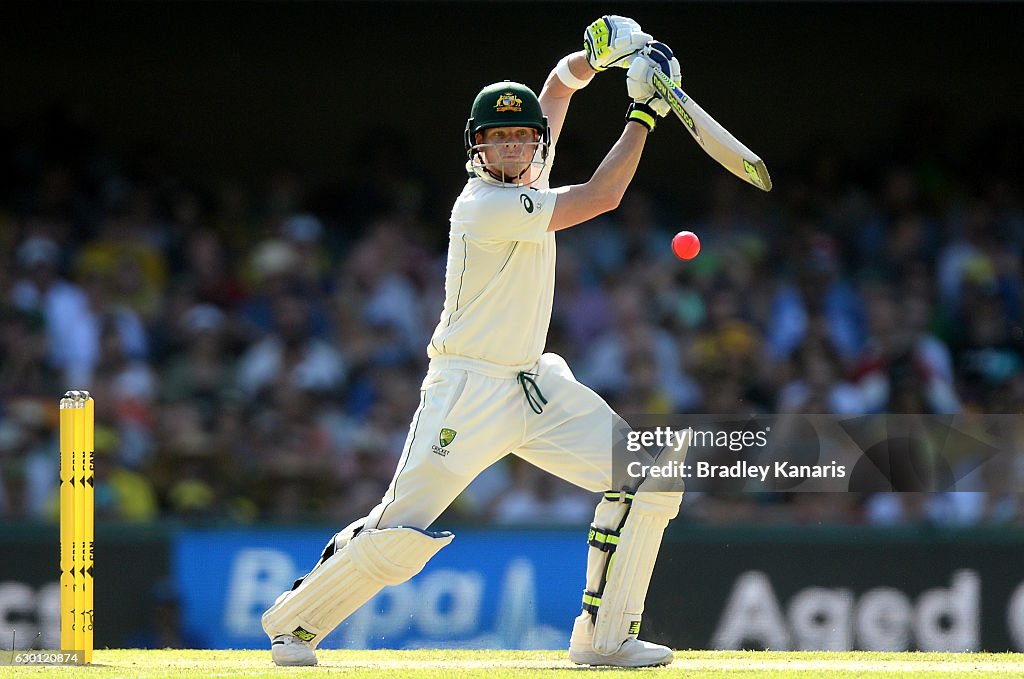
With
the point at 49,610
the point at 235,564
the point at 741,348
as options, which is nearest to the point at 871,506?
the point at 741,348

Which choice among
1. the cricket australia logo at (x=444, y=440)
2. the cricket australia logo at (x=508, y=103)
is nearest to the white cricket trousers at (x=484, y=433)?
the cricket australia logo at (x=444, y=440)

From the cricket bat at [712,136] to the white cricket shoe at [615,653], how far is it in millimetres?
1569

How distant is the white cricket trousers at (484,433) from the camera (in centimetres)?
512

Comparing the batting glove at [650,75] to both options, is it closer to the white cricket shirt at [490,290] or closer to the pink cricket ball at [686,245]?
the white cricket shirt at [490,290]

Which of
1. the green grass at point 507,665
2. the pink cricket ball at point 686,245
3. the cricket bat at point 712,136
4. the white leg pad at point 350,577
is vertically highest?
the cricket bat at point 712,136

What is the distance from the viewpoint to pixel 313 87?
35.6 feet

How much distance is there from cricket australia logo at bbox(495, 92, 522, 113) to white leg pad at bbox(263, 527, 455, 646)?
4.60 feet

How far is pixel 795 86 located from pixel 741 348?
2698 millimetres

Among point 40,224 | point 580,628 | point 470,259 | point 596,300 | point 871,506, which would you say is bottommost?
point 580,628

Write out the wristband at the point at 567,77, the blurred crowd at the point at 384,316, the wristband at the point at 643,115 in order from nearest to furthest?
the wristband at the point at 643,115 < the wristband at the point at 567,77 < the blurred crowd at the point at 384,316

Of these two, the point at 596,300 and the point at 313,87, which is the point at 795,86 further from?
the point at 313,87

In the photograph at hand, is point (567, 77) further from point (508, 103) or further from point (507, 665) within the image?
point (507, 665)

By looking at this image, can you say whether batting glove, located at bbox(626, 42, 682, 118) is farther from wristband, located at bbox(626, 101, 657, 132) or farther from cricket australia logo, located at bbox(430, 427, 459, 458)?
cricket australia logo, located at bbox(430, 427, 459, 458)

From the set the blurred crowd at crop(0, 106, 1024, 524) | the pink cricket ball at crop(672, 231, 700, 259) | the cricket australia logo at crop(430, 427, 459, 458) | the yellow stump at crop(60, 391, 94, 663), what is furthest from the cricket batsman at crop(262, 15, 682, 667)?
the blurred crowd at crop(0, 106, 1024, 524)
